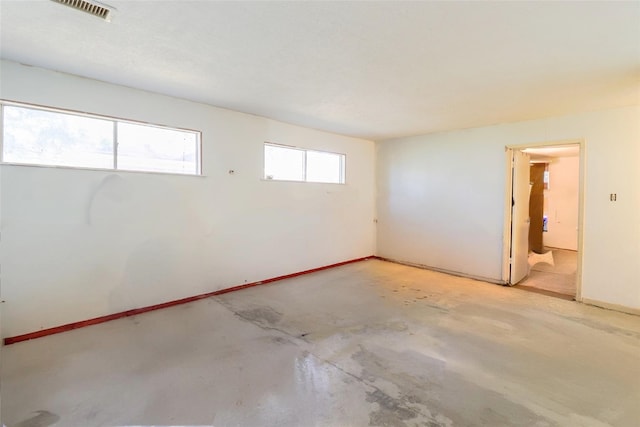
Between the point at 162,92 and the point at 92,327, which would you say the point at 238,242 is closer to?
the point at 92,327

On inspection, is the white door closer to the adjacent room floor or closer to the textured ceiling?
the adjacent room floor

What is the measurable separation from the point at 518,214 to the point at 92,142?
225 inches

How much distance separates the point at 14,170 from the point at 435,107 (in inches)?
175

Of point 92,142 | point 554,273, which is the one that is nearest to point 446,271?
point 554,273

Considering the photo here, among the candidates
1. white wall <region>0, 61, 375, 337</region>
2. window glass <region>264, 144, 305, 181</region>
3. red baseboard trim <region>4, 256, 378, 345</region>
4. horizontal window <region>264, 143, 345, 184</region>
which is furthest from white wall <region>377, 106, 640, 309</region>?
red baseboard trim <region>4, 256, 378, 345</region>

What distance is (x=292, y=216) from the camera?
4.79 meters

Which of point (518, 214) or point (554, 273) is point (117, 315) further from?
point (554, 273)

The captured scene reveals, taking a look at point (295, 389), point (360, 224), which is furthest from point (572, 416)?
point (360, 224)

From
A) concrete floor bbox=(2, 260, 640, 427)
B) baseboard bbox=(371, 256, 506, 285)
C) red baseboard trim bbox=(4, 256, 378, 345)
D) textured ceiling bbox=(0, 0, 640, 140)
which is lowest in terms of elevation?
concrete floor bbox=(2, 260, 640, 427)

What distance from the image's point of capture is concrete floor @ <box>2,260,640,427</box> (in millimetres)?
1809

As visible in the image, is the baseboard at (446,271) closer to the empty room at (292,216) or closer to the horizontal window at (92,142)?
the empty room at (292,216)

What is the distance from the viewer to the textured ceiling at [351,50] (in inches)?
71.4

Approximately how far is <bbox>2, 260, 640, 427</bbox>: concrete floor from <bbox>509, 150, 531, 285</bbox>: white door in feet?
3.11

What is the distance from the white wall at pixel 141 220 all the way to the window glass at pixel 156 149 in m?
0.14
